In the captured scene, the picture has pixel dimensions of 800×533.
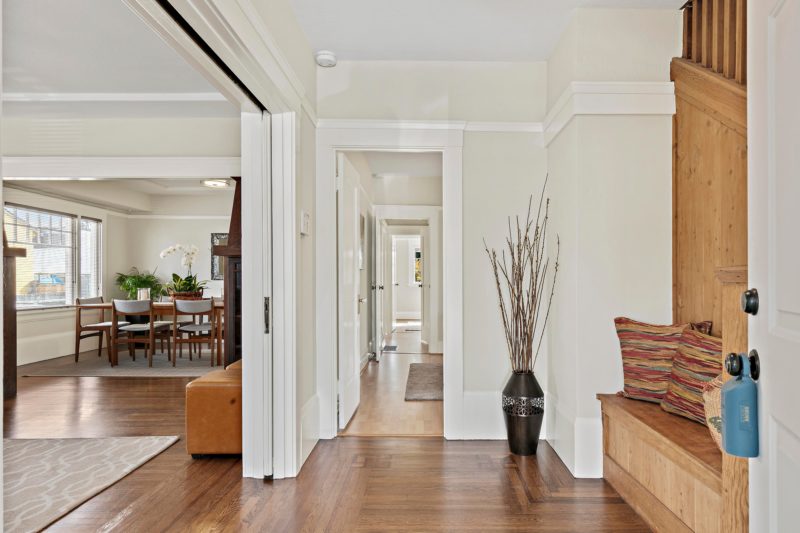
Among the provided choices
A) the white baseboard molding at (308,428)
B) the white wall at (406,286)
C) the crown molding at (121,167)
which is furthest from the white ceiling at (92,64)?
the white wall at (406,286)

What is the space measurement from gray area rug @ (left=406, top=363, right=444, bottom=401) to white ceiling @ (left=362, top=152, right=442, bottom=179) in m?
2.25

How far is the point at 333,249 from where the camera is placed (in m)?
3.36

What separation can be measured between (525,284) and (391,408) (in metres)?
1.60

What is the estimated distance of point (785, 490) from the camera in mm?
981

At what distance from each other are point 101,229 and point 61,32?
5.54 m

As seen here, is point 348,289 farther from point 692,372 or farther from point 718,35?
point 718,35

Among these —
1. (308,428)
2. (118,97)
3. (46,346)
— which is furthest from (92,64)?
(46,346)

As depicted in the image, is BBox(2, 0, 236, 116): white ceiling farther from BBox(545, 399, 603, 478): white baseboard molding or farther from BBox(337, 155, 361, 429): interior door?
BBox(545, 399, 603, 478): white baseboard molding

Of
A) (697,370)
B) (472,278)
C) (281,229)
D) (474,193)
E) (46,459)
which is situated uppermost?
(474,193)

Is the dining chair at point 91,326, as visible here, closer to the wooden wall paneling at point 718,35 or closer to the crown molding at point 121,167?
the crown molding at point 121,167

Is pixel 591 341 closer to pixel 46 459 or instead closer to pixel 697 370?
pixel 697 370

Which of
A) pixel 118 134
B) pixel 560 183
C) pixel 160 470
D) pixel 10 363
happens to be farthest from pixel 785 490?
pixel 10 363

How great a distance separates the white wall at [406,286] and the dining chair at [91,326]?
671cm

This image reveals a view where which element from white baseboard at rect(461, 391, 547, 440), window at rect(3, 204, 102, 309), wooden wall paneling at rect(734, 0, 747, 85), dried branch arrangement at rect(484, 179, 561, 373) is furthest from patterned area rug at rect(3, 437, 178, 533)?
window at rect(3, 204, 102, 309)
